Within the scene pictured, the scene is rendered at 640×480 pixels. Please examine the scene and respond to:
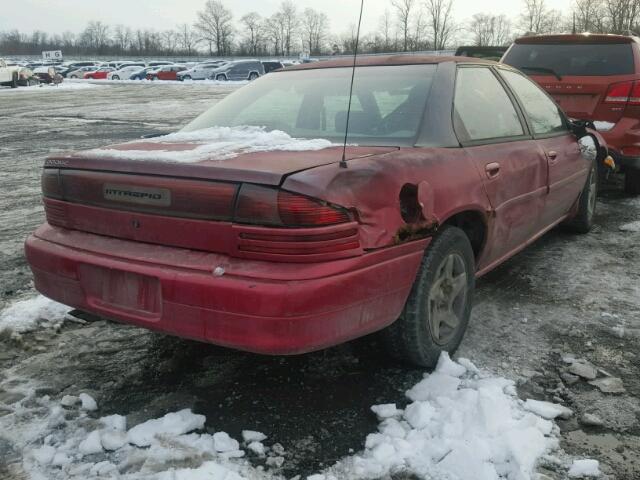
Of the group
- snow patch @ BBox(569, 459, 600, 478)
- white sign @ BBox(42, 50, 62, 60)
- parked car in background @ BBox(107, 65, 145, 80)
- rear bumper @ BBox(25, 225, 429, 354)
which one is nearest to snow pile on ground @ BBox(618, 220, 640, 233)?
rear bumper @ BBox(25, 225, 429, 354)

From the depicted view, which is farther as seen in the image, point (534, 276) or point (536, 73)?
point (536, 73)

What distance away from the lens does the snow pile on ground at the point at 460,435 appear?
2.15m

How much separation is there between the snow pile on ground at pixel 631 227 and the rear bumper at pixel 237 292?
3.53 metres

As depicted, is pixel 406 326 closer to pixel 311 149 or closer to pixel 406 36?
pixel 311 149

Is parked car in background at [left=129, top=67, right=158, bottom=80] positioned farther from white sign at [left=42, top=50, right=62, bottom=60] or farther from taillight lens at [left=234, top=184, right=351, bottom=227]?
Result: taillight lens at [left=234, top=184, right=351, bottom=227]

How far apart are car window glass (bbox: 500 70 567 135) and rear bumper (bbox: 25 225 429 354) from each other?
1.82 meters

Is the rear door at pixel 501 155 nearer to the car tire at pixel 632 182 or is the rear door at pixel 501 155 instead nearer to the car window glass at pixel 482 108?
the car window glass at pixel 482 108

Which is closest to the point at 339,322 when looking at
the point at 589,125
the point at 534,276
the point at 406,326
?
the point at 406,326

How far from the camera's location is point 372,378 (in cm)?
280

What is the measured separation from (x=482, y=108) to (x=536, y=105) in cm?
95

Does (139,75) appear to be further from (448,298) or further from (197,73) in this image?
(448,298)

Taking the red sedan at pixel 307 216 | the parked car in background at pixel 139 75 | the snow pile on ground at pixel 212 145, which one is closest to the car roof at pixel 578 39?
the red sedan at pixel 307 216

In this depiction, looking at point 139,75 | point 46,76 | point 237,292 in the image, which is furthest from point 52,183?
point 139,75

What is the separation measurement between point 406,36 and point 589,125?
8864 centimetres
